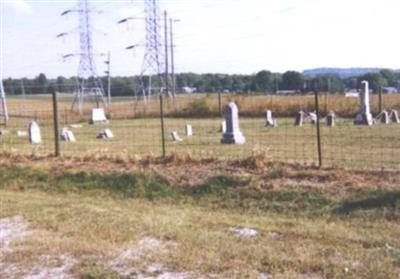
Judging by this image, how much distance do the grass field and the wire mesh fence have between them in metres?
2.00

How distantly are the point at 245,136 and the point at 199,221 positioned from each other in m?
15.7

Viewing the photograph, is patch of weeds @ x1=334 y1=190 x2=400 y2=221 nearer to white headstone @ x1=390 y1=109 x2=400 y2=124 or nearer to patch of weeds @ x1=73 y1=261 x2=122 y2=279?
patch of weeds @ x1=73 y1=261 x2=122 y2=279

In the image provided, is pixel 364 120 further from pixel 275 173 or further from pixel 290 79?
pixel 290 79

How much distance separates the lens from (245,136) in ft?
77.9

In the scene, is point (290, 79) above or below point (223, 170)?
above

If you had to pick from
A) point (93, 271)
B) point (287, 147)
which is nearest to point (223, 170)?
point (93, 271)

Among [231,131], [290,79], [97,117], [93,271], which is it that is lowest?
[93,271]

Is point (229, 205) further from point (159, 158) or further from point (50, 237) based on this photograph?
point (159, 158)

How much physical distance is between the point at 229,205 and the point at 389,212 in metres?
2.28

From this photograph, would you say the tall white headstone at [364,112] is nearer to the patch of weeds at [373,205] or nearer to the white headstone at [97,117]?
the white headstone at [97,117]

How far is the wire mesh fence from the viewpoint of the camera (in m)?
15.1

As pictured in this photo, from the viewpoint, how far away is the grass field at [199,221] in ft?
20.0

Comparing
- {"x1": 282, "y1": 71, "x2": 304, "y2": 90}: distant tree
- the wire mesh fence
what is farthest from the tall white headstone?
{"x1": 282, "y1": 71, "x2": 304, "y2": 90}: distant tree

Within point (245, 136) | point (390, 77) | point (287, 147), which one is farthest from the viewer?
point (390, 77)
